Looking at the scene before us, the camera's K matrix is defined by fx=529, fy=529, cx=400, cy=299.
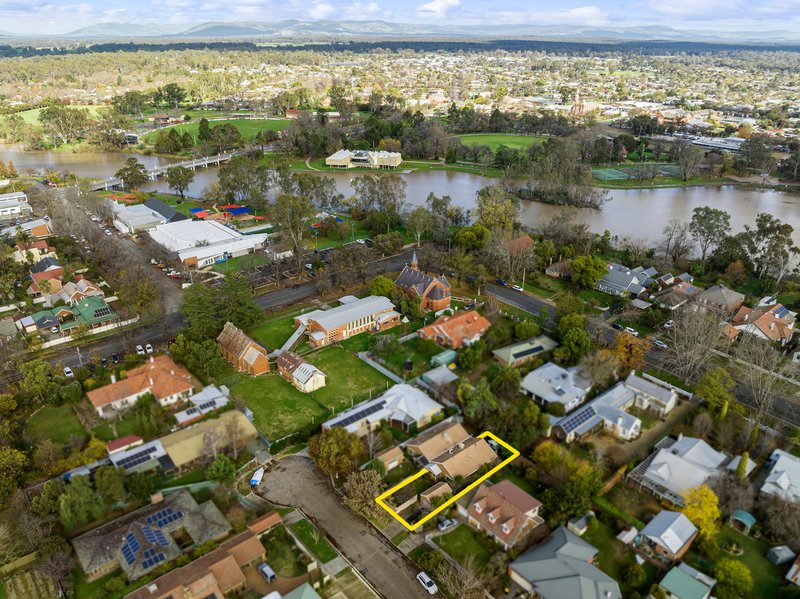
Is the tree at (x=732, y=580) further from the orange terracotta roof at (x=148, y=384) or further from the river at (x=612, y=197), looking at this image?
the river at (x=612, y=197)

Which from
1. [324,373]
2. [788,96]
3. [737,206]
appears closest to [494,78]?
[788,96]

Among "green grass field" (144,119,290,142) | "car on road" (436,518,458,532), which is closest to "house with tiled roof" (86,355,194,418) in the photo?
"car on road" (436,518,458,532)

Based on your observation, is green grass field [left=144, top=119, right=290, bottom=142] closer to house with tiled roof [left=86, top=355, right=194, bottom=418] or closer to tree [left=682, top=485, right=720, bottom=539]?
house with tiled roof [left=86, top=355, right=194, bottom=418]

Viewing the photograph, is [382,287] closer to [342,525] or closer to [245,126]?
[342,525]

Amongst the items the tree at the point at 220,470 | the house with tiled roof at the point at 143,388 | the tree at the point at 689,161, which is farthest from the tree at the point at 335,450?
the tree at the point at 689,161

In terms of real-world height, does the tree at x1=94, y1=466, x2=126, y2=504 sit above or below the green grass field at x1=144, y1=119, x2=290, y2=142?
below

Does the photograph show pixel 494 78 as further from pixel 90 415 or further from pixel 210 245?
pixel 90 415

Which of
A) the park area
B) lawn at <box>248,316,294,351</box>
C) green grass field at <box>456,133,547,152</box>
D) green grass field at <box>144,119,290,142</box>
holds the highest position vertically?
green grass field at <box>144,119,290,142</box>
